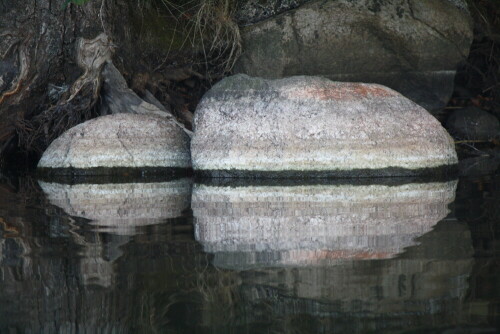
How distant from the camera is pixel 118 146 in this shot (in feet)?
26.5

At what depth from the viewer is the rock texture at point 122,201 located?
5.44 meters

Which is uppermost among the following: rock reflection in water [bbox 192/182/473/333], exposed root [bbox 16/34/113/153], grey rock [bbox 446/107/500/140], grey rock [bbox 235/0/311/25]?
rock reflection in water [bbox 192/182/473/333]

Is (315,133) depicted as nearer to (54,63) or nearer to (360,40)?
(360,40)

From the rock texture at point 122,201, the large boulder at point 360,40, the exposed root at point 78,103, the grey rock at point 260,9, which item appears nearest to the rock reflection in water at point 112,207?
the rock texture at point 122,201

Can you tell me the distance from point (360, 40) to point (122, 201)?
13.7 feet

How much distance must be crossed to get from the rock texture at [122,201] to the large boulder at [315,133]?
21.7 inches

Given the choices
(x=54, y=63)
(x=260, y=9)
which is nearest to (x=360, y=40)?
(x=260, y=9)

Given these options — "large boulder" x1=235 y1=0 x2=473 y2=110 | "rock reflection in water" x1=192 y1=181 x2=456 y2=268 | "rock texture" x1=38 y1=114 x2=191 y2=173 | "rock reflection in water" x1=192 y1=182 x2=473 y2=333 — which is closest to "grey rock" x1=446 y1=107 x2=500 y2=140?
"large boulder" x1=235 y1=0 x2=473 y2=110

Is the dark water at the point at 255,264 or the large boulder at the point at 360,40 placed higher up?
the dark water at the point at 255,264

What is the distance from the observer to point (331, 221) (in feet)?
16.8

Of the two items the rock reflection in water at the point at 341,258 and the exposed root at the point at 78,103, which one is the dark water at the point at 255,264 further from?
the exposed root at the point at 78,103

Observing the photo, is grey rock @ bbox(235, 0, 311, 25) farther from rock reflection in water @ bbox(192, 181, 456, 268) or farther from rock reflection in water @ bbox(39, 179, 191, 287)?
rock reflection in water @ bbox(192, 181, 456, 268)

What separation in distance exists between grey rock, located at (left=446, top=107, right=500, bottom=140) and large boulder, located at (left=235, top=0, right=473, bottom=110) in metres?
0.80

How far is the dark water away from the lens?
3.18m
